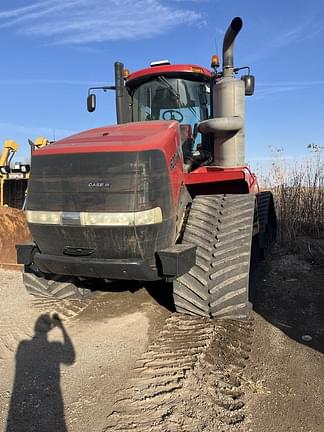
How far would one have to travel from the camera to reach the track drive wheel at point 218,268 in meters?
3.75

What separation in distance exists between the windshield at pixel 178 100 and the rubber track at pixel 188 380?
2425mm

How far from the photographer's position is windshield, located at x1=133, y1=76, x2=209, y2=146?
5.07 meters

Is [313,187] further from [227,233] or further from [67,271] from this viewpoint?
[67,271]

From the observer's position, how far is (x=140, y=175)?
11.1 feet

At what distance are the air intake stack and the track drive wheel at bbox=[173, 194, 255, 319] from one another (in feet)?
3.00

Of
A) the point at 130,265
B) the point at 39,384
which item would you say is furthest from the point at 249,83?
the point at 39,384

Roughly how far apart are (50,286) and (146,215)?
1883mm

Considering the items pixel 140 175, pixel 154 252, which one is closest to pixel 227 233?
pixel 154 252

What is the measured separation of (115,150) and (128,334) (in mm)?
1676

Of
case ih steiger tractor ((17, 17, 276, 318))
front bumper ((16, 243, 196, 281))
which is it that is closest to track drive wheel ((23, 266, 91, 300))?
case ih steiger tractor ((17, 17, 276, 318))

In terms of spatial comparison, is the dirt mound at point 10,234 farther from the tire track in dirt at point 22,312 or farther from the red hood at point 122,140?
the red hood at point 122,140

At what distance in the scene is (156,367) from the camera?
317 centimetres

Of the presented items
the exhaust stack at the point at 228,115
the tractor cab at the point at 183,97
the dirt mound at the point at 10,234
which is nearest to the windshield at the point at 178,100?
the tractor cab at the point at 183,97

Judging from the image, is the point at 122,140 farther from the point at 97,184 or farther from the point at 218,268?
the point at 218,268
